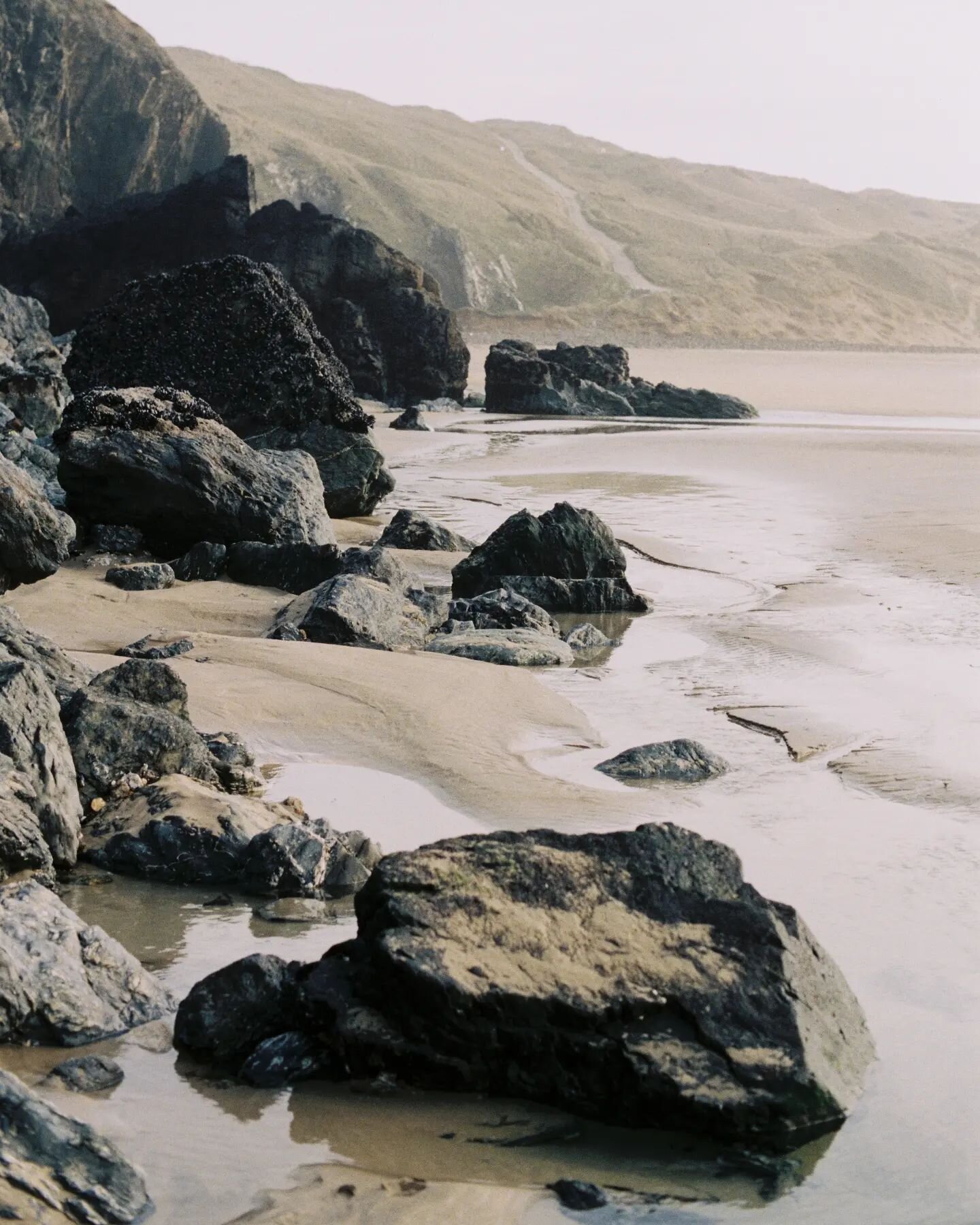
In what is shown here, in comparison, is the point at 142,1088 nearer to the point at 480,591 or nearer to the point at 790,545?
the point at 480,591

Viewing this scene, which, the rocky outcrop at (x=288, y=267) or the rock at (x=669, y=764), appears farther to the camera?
the rocky outcrop at (x=288, y=267)

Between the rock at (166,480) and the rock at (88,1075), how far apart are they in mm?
8134

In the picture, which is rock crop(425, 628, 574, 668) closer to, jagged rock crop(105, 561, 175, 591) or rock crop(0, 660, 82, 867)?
jagged rock crop(105, 561, 175, 591)

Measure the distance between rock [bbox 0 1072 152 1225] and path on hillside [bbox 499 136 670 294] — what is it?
9400cm

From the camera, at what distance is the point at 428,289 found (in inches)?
1430

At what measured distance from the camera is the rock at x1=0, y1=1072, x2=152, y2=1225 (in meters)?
2.71

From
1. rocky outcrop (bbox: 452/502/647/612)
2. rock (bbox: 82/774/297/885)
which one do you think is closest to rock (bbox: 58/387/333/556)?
rocky outcrop (bbox: 452/502/647/612)

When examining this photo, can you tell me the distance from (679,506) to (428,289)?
21677 millimetres

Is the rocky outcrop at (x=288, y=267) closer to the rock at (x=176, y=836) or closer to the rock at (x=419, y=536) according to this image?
the rock at (x=419, y=536)

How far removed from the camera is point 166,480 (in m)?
11.3

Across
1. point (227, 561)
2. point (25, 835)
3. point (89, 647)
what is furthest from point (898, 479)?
point (25, 835)

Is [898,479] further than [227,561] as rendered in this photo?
Yes

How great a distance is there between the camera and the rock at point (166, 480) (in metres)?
11.3

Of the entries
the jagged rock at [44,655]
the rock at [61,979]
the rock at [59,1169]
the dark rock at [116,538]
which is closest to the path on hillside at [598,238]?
the dark rock at [116,538]
